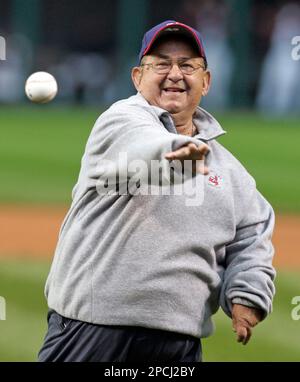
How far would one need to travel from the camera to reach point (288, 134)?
821 inches

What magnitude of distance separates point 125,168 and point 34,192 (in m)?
10.2

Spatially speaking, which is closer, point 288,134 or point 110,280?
point 110,280

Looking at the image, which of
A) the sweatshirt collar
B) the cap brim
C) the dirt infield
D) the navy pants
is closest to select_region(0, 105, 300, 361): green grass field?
the dirt infield

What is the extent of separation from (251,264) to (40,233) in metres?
7.05

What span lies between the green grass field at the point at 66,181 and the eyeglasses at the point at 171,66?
8.31 ft

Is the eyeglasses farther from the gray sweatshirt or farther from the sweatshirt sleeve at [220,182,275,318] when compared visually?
the sweatshirt sleeve at [220,182,275,318]

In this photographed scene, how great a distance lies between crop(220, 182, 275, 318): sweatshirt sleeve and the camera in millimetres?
4273

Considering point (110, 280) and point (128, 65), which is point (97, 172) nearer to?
point (110, 280)

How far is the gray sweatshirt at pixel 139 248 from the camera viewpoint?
405cm

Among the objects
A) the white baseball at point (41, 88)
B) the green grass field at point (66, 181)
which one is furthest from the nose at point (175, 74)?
the green grass field at point (66, 181)

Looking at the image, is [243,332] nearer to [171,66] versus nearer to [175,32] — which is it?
[171,66]

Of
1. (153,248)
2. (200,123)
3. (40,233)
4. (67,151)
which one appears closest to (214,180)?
(200,123)

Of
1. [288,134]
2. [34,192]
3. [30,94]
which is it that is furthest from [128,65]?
[30,94]

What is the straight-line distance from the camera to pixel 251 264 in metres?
4.33
